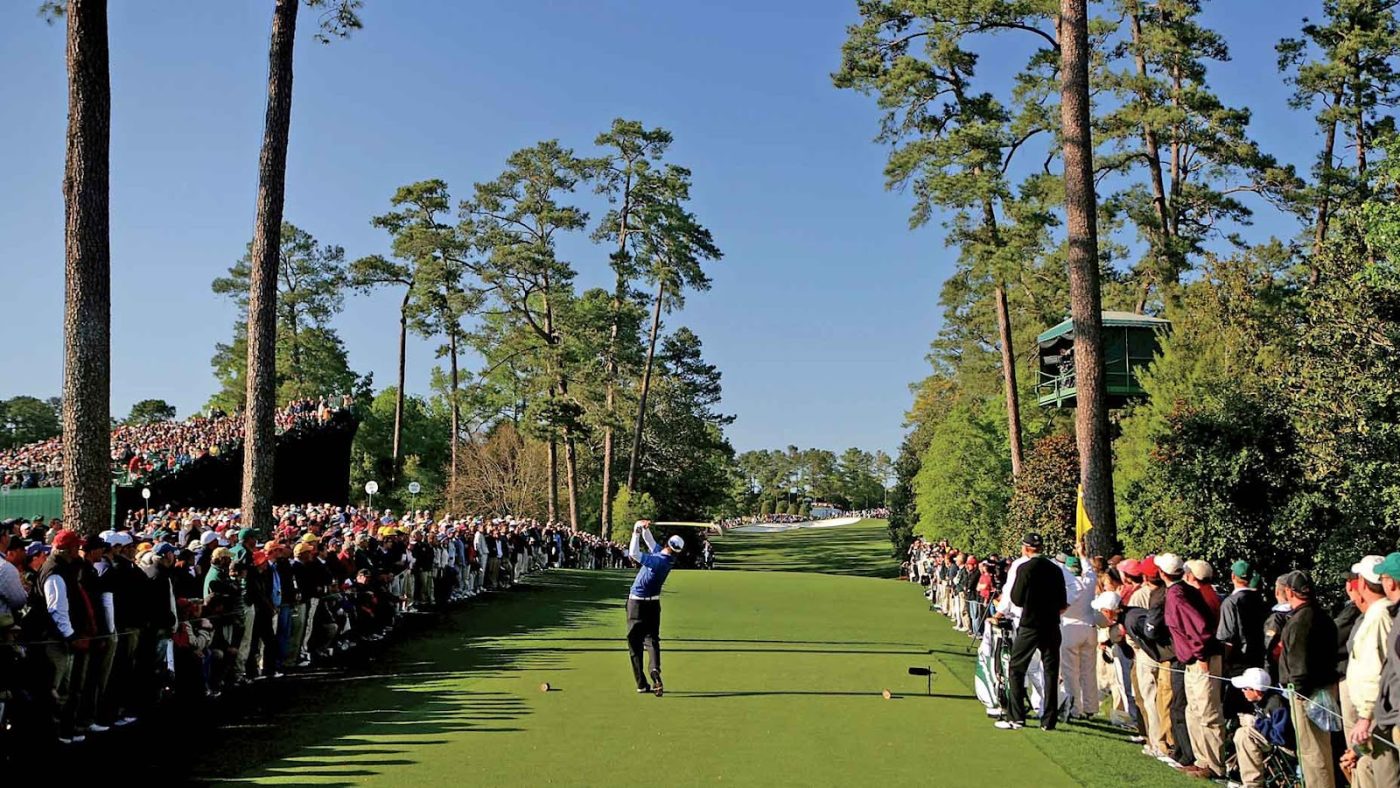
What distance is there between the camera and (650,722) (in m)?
10.9

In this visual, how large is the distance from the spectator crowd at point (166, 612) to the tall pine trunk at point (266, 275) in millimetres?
717

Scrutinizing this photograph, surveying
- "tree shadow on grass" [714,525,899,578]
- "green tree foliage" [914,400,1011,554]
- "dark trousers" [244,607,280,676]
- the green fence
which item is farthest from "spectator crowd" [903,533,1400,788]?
"tree shadow on grass" [714,525,899,578]

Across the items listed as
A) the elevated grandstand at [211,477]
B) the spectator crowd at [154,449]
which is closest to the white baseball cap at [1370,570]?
the elevated grandstand at [211,477]

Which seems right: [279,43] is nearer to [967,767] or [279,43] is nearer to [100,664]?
[100,664]

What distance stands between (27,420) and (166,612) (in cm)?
9836

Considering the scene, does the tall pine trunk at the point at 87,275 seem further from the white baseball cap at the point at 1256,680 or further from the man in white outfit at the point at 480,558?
the man in white outfit at the point at 480,558

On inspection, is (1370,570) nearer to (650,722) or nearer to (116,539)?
(650,722)

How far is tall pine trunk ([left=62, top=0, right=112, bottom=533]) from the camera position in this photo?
13172 millimetres

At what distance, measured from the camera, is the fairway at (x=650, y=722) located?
28.8 ft

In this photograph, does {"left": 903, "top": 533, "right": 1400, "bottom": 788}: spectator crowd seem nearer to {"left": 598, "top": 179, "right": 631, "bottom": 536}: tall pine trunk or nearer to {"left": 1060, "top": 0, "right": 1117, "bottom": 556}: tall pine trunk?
{"left": 1060, "top": 0, "right": 1117, "bottom": 556}: tall pine trunk

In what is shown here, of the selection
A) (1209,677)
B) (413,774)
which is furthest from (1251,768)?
(413,774)

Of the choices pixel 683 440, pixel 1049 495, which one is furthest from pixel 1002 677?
pixel 683 440

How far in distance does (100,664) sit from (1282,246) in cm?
3305

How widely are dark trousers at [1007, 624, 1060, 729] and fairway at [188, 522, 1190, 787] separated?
281 mm
